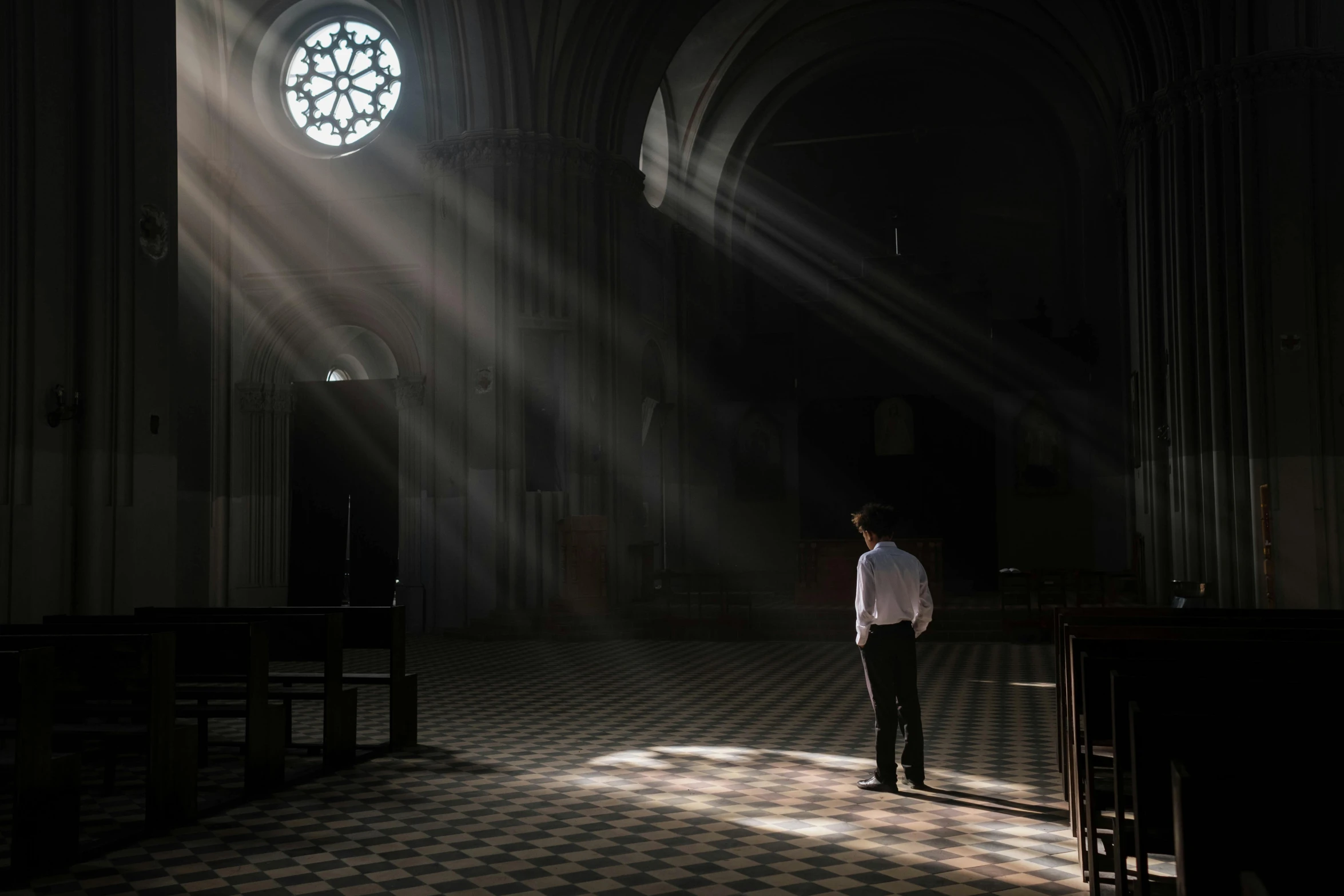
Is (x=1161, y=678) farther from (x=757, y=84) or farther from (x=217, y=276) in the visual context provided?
(x=757, y=84)

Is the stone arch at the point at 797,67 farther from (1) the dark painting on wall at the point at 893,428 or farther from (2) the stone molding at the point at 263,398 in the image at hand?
(2) the stone molding at the point at 263,398

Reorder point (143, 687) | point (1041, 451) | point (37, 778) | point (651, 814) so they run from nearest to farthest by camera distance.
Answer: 1. point (37, 778)
2. point (143, 687)
3. point (651, 814)
4. point (1041, 451)

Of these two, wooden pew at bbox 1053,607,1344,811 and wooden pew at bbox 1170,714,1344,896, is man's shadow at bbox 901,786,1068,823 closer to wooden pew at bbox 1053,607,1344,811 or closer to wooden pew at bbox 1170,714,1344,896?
wooden pew at bbox 1053,607,1344,811

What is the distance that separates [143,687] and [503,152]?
14.6 metres

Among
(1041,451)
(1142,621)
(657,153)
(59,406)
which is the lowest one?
(1142,621)

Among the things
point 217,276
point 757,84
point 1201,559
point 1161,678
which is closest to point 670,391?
point 757,84

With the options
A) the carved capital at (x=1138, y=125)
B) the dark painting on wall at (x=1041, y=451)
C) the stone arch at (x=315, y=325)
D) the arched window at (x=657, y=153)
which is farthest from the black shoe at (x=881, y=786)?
the arched window at (x=657, y=153)

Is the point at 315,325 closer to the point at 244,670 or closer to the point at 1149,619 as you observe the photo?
the point at 244,670

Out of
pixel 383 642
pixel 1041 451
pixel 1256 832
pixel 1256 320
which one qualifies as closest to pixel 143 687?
pixel 383 642

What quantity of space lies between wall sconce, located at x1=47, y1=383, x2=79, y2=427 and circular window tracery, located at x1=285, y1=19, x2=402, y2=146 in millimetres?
12296

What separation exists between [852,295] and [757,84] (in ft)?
18.8

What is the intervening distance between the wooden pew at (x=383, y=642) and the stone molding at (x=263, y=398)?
12.8 metres

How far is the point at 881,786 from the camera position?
6.73m

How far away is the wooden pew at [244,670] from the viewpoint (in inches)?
260
